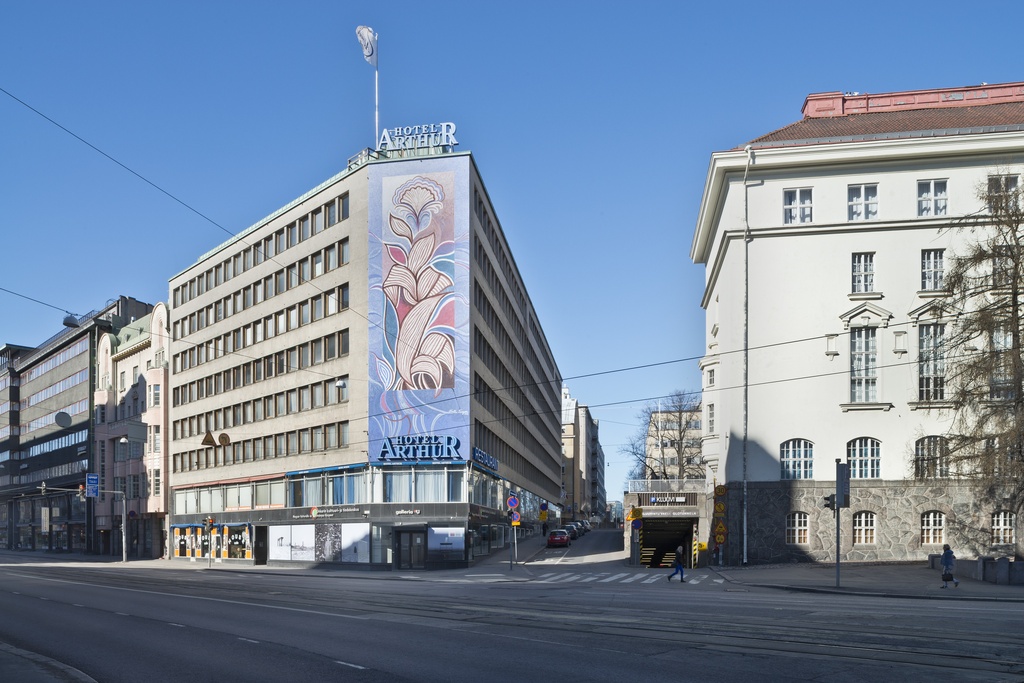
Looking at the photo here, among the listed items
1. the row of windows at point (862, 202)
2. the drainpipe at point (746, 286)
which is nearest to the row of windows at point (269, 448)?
the drainpipe at point (746, 286)

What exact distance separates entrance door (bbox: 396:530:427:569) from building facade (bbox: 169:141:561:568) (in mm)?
91

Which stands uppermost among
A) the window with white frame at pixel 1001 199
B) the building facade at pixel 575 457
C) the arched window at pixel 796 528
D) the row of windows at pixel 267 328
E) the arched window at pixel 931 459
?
the window with white frame at pixel 1001 199

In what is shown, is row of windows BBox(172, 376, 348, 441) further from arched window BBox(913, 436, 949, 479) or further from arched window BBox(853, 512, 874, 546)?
arched window BBox(913, 436, 949, 479)

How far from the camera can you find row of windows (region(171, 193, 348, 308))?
5850 centimetres

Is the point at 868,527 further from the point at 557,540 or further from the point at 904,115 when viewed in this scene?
the point at 557,540

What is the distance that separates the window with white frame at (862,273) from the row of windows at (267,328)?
93.6 ft

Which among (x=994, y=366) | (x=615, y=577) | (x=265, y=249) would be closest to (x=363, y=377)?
(x=265, y=249)

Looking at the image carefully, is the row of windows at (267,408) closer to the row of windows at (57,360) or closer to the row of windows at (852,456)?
the row of windows at (852,456)

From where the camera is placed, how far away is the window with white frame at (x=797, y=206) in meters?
47.8

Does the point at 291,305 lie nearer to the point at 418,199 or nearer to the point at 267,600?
the point at 418,199

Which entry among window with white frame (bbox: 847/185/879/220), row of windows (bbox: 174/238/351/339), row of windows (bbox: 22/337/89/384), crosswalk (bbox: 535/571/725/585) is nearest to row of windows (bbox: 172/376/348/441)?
row of windows (bbox: 174/238/351/339)

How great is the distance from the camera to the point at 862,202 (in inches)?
1857

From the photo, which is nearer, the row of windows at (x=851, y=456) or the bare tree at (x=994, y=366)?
the bare tree at (x=994, y=366)

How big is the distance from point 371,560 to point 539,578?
47.9ft
